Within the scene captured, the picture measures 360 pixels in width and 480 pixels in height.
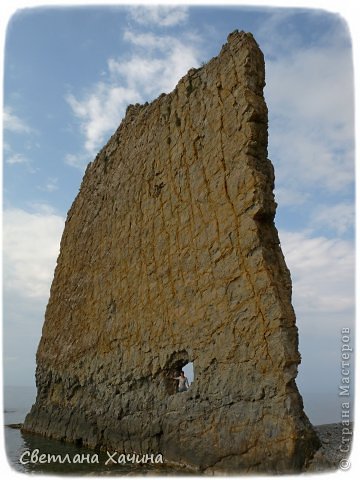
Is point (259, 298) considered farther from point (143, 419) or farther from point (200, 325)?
point (143, 419)

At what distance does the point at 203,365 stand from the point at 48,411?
28.3 feet

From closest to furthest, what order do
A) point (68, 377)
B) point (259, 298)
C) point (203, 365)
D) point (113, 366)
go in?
point (259, 298), point (203, 365), point (113, 366), point (68, 377)

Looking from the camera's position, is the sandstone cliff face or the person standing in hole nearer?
the sandstone cliff face

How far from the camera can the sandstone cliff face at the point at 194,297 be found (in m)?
7.80

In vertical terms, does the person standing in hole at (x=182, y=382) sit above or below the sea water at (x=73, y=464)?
above

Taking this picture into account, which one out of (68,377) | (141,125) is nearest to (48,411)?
(68,377)

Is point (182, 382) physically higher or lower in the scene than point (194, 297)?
lower

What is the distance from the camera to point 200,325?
367 inches

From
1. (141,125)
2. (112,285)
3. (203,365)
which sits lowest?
(203,365)

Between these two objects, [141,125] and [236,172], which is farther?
[141,125]

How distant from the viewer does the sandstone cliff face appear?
780cm

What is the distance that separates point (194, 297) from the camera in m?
9.69

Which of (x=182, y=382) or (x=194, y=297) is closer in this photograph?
(x=194, y=297)

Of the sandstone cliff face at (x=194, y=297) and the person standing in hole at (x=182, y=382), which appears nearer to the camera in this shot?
the sandstone cliff face at (x=194, y=297)
